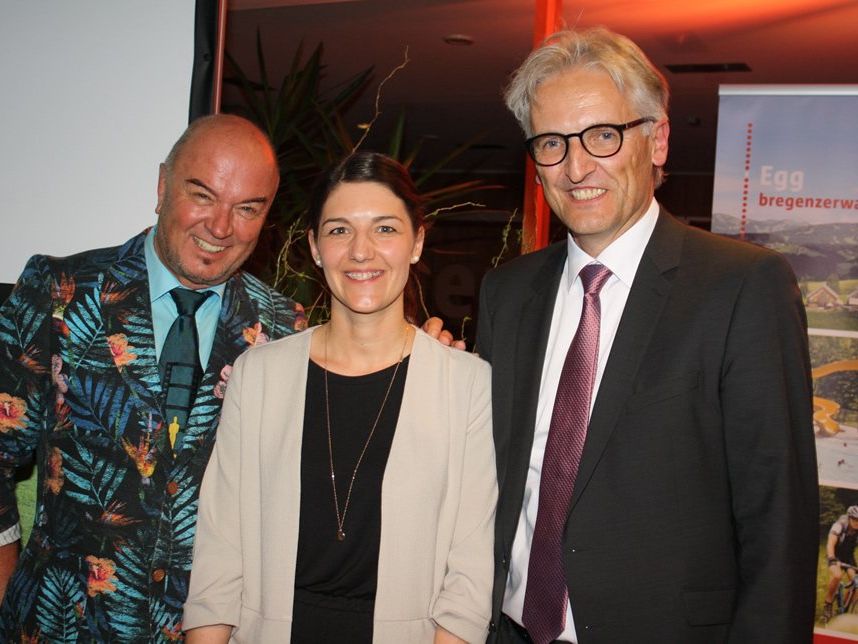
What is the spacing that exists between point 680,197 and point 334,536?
11.8 meters

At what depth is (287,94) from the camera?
4055 mm

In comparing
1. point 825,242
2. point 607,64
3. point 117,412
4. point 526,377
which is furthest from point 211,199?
point 825,242

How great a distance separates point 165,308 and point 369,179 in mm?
682

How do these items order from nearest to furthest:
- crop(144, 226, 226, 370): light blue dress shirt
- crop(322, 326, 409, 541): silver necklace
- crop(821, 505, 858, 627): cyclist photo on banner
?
crop(322, 326, 409, 541): silver necklace
crop(144, 226, 226, 370): light blue dress shirt
crop(821, 505, 858, 627): cyclist photo on banner

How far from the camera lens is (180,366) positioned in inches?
84.4

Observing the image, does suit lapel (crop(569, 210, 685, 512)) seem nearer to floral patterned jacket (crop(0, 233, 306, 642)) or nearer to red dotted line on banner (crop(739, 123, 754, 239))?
floral patterned jacket (crop(0, 233, 306, 642))

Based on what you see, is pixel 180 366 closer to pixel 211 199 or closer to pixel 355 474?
pixel 211 199

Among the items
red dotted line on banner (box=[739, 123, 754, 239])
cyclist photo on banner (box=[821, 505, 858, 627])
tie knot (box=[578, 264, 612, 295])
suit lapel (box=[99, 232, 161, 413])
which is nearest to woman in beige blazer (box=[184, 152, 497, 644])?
suit lapel (box=[99, 232, 161, 413])

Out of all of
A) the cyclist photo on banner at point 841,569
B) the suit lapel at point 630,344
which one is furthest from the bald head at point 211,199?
the cyclist photo on banner at point 841,569

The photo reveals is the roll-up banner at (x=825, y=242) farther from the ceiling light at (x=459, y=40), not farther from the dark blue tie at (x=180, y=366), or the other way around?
the ceiling light at (x=459, y=40)

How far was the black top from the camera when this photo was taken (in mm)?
1884

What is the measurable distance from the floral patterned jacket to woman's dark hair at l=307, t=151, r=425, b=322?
1.64ft

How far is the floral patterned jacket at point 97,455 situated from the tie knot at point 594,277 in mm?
970

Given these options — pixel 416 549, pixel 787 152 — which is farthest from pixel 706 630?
pixel 787 152
